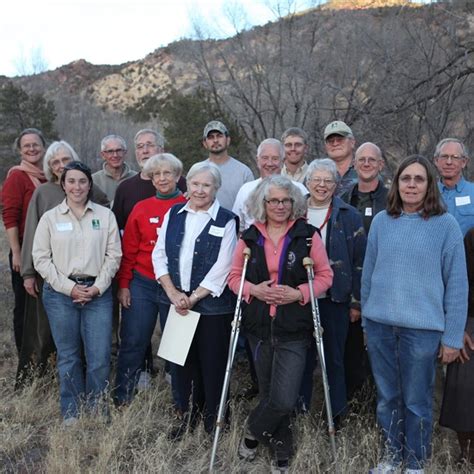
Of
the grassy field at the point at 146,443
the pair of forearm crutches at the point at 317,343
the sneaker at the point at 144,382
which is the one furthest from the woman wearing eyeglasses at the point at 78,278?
the pair of forearm crutches at the point at 317,343

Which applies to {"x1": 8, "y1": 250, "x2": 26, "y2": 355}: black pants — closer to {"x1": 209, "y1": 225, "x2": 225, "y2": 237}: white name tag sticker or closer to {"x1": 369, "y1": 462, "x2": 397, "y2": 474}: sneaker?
{"x1": 209, "y1": 225, "x2": 225, "y2": 237}: white name tag sticker

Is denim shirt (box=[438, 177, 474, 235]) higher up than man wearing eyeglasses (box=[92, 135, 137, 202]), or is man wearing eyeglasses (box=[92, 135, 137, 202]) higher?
man wearing eyeglasses (box=[92, 135, 137, 202])

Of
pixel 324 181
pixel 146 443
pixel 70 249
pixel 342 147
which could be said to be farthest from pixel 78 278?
pixel 342 147

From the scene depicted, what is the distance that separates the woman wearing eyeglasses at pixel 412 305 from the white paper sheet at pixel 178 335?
131 cm

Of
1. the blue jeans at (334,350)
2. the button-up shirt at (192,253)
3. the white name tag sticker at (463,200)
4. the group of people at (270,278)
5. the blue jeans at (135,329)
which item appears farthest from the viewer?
the white name tag sticker at (463,200)

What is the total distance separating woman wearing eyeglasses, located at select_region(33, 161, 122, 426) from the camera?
14.1 ft

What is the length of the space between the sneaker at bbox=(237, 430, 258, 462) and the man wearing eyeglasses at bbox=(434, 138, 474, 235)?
2.57 meters

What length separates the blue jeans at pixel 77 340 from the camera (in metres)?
4.36

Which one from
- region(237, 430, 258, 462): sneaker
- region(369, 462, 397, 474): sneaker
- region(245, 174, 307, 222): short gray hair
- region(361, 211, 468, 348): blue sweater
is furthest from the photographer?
region(237, 430, 258, 462): sneaker

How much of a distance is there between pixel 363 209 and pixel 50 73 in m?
66.7

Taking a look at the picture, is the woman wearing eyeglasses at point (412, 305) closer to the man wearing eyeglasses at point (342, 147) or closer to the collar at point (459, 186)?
the collar at point (459, 186)

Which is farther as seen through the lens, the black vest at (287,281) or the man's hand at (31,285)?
the man's hand at (31,285)

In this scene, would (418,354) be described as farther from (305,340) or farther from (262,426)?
(262,426)

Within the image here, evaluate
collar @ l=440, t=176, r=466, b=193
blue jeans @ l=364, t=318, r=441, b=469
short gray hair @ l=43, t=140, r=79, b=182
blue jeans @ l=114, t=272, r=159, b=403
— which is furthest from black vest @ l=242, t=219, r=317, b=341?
short gray hair @ l=43, t=140, r=79, b=182
